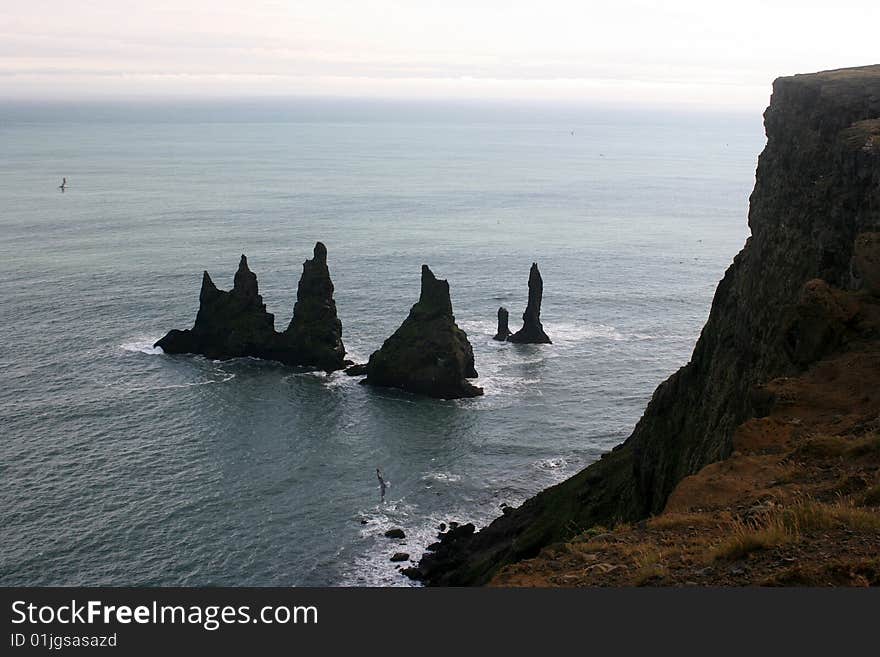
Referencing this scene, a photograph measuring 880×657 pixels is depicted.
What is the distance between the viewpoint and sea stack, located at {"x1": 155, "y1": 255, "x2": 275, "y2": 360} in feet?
351

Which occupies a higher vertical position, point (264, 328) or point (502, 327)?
point (502, 327)

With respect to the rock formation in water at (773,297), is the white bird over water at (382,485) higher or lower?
lower

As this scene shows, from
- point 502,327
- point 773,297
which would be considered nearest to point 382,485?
point 773,297

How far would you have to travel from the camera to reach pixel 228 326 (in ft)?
356

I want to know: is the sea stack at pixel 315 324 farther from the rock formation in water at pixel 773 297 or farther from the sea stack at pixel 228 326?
the rock formation in water at pixel 773 297

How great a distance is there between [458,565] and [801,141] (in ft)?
101

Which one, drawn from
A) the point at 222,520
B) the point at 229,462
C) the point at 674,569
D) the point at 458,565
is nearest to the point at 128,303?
the point at 229,462

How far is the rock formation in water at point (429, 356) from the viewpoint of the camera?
95375 mm

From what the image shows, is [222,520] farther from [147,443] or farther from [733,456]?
[733,456]

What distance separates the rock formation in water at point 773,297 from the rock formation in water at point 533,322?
5665 centimetres

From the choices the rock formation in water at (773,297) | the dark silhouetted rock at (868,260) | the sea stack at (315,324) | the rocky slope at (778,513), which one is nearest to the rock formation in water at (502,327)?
the sea stack at (315,324)

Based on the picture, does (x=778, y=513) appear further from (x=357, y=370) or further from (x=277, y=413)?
(x=357, y=370)

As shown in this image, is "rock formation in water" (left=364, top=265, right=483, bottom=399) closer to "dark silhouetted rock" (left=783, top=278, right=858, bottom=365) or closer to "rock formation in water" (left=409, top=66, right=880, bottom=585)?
"rock formation in water" (left=409, top=66, right=880, bottom=585)

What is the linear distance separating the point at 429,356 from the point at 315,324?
15.6 metres
